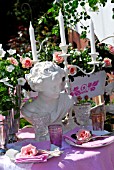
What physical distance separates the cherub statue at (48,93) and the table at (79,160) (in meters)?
0.24

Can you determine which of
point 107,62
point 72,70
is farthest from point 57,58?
point 107,62

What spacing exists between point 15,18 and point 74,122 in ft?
27.0

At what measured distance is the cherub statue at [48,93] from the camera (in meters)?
2.00

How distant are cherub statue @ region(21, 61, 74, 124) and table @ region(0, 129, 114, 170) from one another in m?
0.24

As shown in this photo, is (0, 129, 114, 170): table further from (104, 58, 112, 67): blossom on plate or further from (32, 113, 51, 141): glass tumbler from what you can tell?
(104, 58, 112, 67): blossom on plate

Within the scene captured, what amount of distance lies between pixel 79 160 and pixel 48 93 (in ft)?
1.43

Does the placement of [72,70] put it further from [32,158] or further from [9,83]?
[32,158]

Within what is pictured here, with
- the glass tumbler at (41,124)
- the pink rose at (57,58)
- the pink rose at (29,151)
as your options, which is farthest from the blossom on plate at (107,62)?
the pink rose at (29,151)

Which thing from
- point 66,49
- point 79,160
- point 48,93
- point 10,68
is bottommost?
point 79,160

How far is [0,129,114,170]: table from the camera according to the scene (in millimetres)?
1710

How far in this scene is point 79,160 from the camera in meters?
1.75

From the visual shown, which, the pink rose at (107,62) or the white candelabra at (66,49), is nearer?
the white candelabra at (66,49)

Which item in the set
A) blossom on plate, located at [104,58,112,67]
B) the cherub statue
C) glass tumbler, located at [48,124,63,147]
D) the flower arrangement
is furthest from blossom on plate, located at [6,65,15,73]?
blossom on plate, located at [104,58,112,67]

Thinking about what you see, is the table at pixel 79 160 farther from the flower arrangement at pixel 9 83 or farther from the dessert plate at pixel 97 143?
the flower arrangement at pixel 9 83
